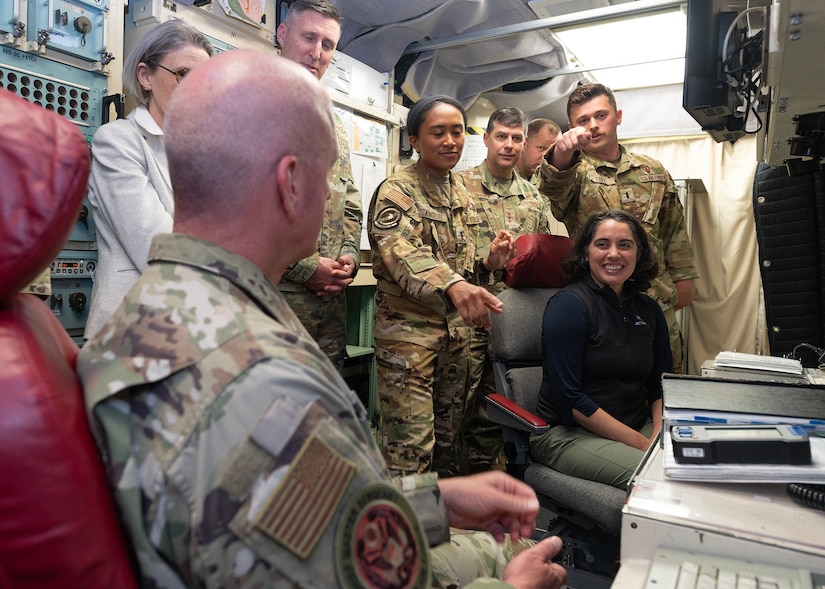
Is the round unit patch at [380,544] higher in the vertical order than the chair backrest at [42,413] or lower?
lower

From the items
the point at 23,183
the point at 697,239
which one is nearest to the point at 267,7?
the point at 23,183

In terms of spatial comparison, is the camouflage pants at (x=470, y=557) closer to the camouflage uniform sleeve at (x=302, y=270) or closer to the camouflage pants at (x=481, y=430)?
the camouflage uniform sleeve at (x=302, y=270)

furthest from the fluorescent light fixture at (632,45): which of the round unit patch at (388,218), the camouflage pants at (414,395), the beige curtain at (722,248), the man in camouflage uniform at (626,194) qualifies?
the camouflage pants at (414,395)

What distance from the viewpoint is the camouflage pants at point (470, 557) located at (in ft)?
2.93

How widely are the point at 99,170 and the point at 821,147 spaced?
1.85m

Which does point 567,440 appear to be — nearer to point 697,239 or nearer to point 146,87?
point 146,87

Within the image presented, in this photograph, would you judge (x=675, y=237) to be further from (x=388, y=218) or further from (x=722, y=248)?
(x=722, y=248)

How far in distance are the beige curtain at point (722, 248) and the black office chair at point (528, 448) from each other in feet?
9.07

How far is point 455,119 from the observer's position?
7.95 ft

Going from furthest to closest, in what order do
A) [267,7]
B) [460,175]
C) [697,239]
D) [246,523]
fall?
[697,239] < [460,175] < [267,7] < [246,523]

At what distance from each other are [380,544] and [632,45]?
370 centimetres

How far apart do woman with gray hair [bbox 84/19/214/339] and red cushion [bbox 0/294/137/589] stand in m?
1.10

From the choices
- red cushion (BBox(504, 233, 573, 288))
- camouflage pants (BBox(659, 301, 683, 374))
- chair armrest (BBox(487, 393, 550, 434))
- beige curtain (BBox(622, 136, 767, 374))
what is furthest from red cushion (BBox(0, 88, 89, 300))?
beige curtain (BBox(622, 136, 767, 374))

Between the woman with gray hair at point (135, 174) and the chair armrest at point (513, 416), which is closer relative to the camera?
the woman with gray hair at point (135, 174)
